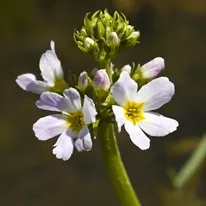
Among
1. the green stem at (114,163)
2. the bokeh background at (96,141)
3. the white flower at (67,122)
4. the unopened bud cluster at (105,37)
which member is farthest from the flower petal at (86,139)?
the bokeh background at (96,141)

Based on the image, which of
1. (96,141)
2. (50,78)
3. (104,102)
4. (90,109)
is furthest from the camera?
(96,141)

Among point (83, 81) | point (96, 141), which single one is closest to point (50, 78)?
point (83, 81)

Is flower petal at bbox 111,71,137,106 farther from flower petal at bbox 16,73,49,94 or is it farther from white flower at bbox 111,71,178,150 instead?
flower petal at bbox 16,73,49,94

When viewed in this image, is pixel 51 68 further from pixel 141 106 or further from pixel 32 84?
pixel 141 106

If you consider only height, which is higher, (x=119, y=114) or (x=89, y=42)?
(x=89, y=42)

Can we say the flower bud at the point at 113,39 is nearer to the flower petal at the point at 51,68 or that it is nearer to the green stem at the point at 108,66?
the green stem at the point at 108,66

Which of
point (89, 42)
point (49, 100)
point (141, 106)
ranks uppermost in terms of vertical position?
point (89, 42)

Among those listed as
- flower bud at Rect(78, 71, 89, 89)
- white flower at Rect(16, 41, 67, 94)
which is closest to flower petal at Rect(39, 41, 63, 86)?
white flower at Rect(16, 41, 67, 94)
